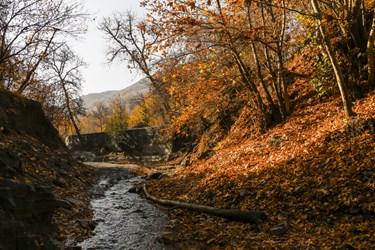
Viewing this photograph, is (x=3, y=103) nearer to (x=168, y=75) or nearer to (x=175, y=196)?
(x=168, y=75)

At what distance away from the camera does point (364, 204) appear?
5.77 metres

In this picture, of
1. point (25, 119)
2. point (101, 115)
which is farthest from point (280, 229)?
point (101, 115)

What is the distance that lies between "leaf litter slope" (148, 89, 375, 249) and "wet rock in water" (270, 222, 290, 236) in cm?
15

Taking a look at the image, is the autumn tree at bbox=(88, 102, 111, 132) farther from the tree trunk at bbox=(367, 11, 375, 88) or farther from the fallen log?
the tree trunk at bbox=(367, 11, 375, 88)

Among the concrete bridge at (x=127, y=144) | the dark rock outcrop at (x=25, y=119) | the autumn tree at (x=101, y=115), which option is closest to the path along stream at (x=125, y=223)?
the dark rock outcrop at (x=25, y=119)

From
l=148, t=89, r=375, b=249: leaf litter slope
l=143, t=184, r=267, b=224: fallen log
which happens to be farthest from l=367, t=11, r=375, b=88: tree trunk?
l=143, t=184, r=267, b=224: fallen log

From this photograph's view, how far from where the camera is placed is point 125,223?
28.2 ft

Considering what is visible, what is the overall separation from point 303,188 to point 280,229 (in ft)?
5.42

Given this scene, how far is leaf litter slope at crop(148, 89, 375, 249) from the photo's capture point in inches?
224

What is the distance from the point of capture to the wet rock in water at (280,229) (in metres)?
6.04

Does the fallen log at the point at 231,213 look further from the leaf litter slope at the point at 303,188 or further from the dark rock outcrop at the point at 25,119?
the dark rock outcrop at the point at 25,119

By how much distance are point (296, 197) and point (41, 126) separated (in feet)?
58.5

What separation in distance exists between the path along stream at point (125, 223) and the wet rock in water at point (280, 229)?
2.68 meters

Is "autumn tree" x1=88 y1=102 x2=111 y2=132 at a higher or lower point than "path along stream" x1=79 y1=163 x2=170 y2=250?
higher
